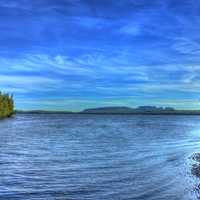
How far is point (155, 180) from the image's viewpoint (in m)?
34.9

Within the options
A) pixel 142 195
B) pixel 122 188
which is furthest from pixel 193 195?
pixel 122 188

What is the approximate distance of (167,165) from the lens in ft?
147

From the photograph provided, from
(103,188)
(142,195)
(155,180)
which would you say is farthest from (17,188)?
(155,180)

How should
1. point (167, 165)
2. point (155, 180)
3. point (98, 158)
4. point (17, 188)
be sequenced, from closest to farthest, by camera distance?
1. point (17, 188)
2. point (155, 180)
3. point (167, 165)
4. point (98, 158)

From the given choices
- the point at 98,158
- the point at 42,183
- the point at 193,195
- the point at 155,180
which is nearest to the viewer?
the point at 193,195

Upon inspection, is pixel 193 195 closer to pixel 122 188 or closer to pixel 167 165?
pixel 122 188

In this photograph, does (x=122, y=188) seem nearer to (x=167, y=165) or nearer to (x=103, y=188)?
(x=103, y=188)

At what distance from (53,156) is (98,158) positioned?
5341mm

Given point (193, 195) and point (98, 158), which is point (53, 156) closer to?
point (98, 158)

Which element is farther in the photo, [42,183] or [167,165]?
[167,165]

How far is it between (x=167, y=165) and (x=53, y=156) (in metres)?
13.8

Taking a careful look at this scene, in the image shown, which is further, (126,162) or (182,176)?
(126,162)

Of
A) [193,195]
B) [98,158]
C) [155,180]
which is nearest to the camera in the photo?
[193,195]

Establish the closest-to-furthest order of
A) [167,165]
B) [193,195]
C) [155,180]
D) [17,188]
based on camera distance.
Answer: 1. [193,195]
2. [17,188]
3. [155,180]
4. [167,165]
